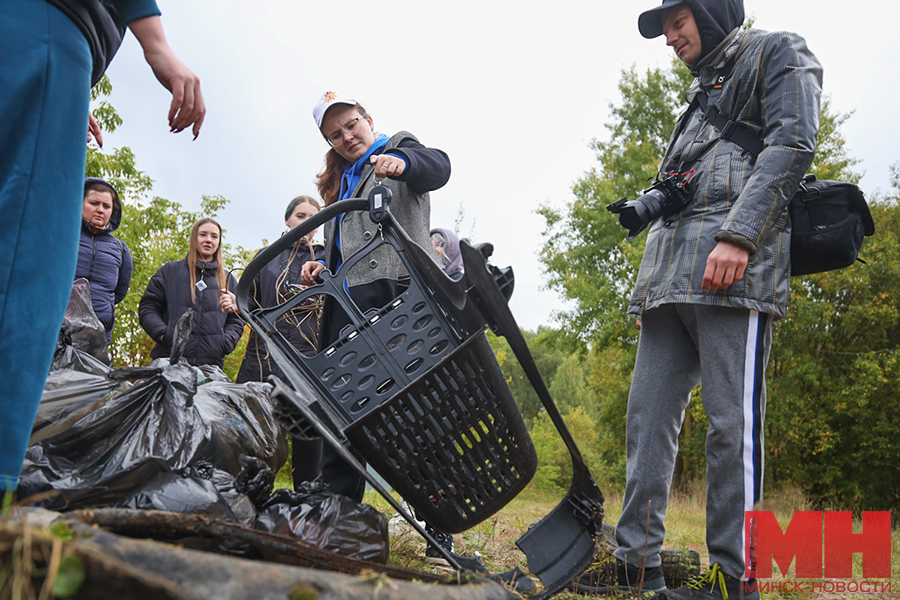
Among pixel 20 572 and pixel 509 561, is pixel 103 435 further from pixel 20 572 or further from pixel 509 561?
pixel 509 561

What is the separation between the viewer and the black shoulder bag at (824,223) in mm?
2125

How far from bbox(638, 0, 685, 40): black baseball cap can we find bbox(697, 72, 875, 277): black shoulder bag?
645 mm

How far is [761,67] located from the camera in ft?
7.40

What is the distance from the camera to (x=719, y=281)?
2.10 meters

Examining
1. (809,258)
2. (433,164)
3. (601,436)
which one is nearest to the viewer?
(809,258)

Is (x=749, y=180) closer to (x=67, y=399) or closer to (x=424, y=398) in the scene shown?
(x=424, y=398)

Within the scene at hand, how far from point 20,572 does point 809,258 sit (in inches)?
97.2

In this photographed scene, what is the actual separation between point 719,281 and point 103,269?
3933 millimetres

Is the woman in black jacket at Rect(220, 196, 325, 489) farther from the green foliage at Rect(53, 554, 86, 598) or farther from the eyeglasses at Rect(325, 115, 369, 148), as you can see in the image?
the green foliage at Rect(53, 554, 86, 598)

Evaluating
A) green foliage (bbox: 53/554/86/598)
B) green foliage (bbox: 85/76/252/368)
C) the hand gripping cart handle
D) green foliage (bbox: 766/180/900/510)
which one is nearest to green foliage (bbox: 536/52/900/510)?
green foliage (bbox: 766/180/900/510)

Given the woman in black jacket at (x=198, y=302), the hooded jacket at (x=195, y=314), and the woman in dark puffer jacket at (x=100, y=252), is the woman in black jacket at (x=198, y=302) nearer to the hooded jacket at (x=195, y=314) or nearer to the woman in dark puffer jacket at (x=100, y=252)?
the hooded jacket at (x=195, y=314)

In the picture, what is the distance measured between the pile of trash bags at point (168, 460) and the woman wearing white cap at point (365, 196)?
1.34ft

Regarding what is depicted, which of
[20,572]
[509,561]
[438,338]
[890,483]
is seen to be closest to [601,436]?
[890,483]

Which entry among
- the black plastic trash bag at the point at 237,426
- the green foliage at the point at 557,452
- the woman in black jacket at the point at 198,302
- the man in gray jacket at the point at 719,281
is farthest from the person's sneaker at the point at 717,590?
the green foliage at the point at 557,452
